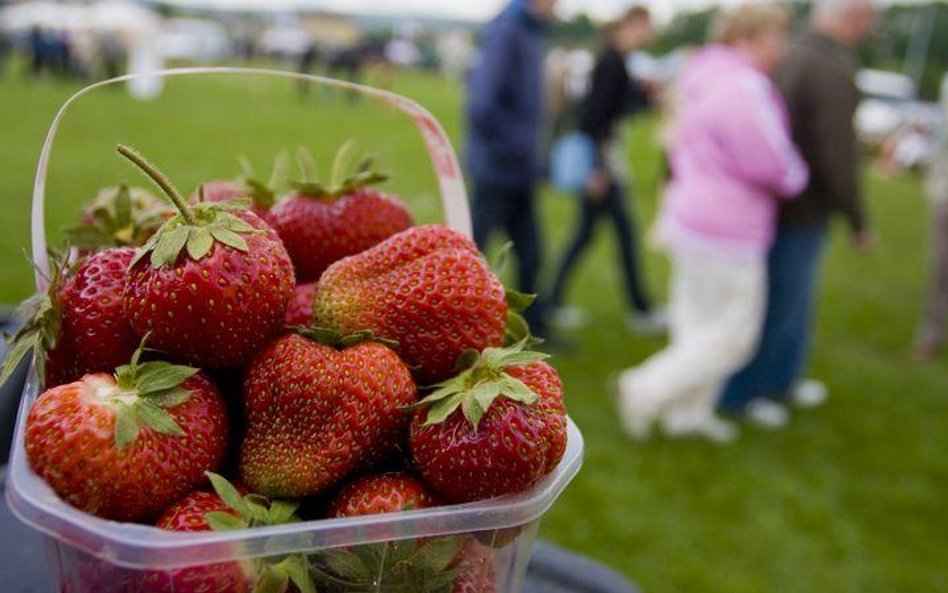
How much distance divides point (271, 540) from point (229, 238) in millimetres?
265

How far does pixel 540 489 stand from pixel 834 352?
4061mm

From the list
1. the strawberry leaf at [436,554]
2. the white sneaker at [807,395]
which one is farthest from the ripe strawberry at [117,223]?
the white sneaker at [807,395]

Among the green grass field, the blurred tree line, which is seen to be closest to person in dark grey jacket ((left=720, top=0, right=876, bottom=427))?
the green grass field

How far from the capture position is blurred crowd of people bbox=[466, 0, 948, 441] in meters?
2.85

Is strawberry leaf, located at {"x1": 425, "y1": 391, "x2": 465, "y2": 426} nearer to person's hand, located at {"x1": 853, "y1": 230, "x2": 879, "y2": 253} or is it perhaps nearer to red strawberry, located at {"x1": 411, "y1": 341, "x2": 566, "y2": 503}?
red strawberry, located at {"x1": 411, "y1": 341, "x2": 566, "y2": 503}

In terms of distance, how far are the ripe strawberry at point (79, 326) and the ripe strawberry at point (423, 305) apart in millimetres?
183

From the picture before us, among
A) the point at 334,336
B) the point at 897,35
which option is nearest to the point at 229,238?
the point at 334,336

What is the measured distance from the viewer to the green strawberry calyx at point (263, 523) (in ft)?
2.18

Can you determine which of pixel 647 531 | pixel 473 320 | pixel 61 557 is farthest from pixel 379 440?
pixel 647 531

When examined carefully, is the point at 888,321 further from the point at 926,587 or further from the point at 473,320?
the point at 473,320

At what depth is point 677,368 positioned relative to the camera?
10.1 ft

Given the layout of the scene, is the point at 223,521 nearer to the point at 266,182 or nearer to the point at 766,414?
the point at 266,182

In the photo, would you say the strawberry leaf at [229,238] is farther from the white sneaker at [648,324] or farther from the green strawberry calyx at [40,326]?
the white sneaker at [648,324]

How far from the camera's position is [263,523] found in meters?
0.70
